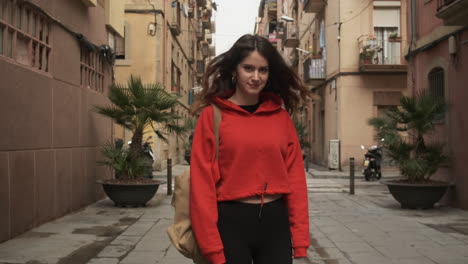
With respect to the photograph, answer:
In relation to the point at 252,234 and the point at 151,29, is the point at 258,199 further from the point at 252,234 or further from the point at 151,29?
the point at 151,29

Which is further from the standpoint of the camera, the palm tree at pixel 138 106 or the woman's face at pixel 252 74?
the palm tree at pixel 138 106

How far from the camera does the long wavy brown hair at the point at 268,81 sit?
8.57ft

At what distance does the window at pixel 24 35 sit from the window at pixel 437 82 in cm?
793

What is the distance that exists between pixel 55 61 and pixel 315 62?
18.5 metres

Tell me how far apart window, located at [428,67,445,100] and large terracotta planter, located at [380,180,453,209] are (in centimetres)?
224

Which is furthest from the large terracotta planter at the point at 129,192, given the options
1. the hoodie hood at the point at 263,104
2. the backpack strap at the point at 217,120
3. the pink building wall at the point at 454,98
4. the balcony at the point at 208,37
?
the balcony at the point at 208,37

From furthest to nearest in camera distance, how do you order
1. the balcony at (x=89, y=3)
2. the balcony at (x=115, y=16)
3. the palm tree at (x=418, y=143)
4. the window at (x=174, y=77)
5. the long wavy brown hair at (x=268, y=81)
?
1. the window at (x=174, y=77)
2. the balcony at (x=115, y=16)
3. the palm tree at (x=418, y=143)
4. the balcony at (x=89, y=3)
5. the long wavy brown hair at (x=268, y=81)

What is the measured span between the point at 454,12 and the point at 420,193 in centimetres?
335

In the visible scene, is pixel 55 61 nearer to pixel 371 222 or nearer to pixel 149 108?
pixel 149 108

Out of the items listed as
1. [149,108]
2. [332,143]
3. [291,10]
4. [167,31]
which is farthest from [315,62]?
[149,108]

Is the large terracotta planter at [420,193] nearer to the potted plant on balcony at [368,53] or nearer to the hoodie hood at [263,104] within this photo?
the hoodie hood at [263,104]

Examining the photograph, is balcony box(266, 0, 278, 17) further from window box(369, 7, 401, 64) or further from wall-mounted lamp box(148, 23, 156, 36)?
wall-mounted lamp box(148, 23, 156, 36)

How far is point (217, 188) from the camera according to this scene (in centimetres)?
247

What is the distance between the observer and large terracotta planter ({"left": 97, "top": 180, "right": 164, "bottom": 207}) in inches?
385
